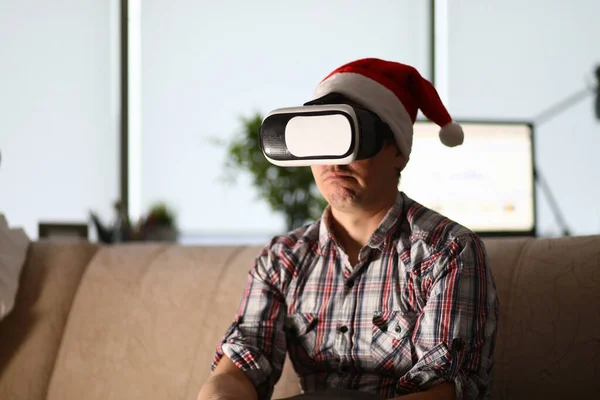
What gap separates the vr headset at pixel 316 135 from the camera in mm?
1150

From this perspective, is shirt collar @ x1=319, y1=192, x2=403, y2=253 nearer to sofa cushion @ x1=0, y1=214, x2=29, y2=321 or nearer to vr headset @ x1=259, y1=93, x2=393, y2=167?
vr headset @ x1=259, y1=93, x2=393, y2=167

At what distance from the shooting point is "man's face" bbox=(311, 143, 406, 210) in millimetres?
1313

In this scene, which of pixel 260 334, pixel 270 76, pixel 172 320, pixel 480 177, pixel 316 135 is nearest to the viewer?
pixel 316 135

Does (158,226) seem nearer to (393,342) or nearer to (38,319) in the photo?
(38,319)

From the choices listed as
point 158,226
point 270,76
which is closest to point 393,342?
point 158,226

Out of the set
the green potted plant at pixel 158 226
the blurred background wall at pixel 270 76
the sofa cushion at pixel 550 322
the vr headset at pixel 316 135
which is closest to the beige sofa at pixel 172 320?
the sofa cushion at pixel 550 322

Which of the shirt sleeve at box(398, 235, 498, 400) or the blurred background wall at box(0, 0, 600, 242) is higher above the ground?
the blurred background wall at box(0, 0, 600, 242)

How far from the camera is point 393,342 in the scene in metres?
1.26

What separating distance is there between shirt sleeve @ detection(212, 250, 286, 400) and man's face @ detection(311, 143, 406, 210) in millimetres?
204

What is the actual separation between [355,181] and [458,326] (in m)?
0.32

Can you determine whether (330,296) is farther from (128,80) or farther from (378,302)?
(128,80)

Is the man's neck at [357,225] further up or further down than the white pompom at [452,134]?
further down

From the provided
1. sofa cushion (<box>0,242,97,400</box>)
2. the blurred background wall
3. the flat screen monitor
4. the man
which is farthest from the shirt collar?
the blurred background wall

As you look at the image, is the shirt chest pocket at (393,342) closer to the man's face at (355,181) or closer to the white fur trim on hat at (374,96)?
the man's face at (355,181)
